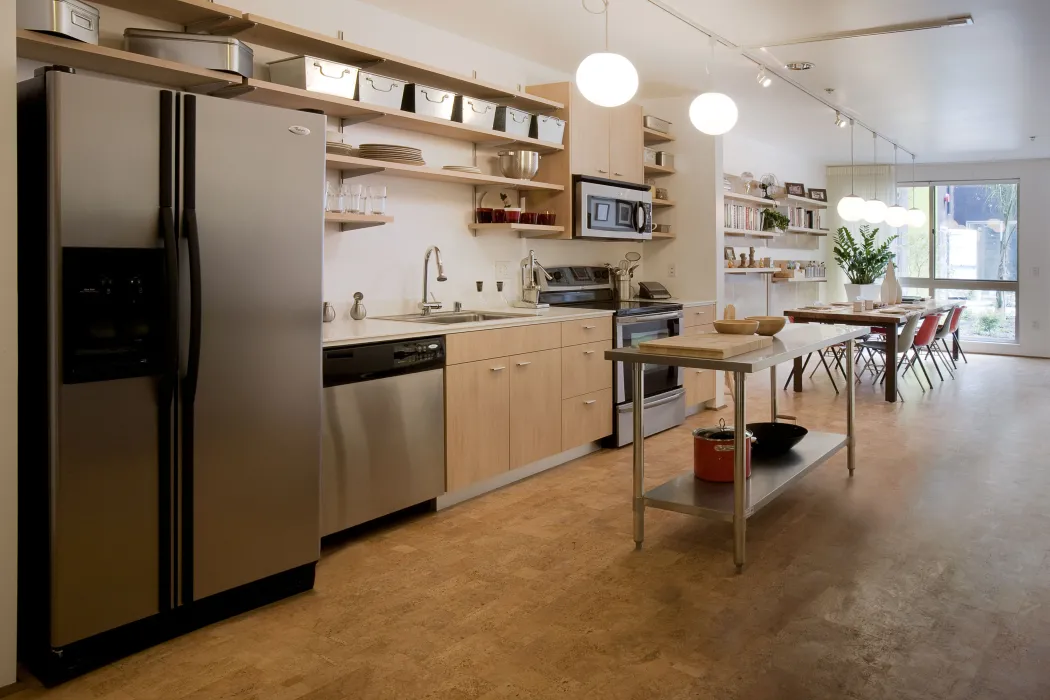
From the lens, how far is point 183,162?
2.42 m

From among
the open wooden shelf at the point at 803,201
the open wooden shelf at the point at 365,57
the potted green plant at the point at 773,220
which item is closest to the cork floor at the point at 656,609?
the open wooden shelf at the point at 365,57

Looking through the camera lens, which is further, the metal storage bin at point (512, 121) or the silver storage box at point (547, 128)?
the silver storage box at point (547, 128)

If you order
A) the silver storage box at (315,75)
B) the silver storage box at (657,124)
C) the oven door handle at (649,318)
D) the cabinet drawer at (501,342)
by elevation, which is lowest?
the cabinet drawer at (501,342)

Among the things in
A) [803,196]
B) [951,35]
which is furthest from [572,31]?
[803,196]

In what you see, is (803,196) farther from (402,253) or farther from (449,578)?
(449,578)

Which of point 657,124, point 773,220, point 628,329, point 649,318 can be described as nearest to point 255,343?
point 628,329

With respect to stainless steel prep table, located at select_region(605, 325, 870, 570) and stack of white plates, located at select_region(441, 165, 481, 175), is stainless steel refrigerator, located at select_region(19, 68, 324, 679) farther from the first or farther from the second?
stack of white plates, located at select_region(441, 165, 481, 175)

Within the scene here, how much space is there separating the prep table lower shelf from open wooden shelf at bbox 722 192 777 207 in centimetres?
369

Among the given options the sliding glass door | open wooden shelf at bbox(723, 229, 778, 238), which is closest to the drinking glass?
open wooden shelf at bbox(723, 229, 778, 238)

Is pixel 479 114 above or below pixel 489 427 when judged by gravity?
above

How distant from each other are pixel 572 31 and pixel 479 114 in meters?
0.80

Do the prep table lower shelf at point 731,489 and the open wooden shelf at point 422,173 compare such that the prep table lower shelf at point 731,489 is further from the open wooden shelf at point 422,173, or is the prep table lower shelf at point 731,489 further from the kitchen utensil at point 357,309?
the open wooden shelf at point 422,173

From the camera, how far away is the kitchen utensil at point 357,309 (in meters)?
3.96

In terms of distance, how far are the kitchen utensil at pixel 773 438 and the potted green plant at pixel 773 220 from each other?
15.6 feet
